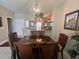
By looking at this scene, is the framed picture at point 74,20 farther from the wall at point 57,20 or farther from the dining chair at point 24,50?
the dining chair at point 24,50

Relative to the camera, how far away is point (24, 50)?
2037 millimetres

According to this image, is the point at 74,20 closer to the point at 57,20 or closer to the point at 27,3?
the point at 57,20

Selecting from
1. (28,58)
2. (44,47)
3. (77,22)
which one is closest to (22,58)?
(28,58)

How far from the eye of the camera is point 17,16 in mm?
8867

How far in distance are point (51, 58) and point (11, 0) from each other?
4458 millimetres

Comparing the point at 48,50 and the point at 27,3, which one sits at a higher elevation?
the point at 27,3

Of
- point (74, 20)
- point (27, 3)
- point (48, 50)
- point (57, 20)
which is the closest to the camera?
point (48, 50)

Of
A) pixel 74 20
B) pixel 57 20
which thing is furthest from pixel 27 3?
pixel 74 20

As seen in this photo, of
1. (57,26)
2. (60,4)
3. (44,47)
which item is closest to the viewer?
(44,47)

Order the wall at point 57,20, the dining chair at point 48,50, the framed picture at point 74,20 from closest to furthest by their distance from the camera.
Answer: the dining chair at point 48,50
the framed picture at point 74,20
the wall at point 57,20

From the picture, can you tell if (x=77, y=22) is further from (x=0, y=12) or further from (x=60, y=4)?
(x=0, y=12)

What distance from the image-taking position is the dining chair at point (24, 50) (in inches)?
77.6

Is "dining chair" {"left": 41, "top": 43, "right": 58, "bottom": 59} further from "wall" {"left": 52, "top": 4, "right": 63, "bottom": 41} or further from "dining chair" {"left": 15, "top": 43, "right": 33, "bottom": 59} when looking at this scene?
"wall" {"left": 52, "top": 4, "right": 63, "bottom": 41}

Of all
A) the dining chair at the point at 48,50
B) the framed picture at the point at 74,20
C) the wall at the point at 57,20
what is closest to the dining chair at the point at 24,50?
the dining chair at the point at 48,50
